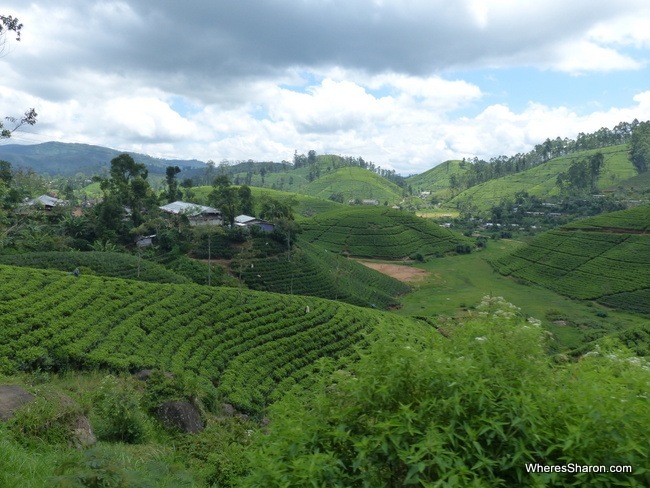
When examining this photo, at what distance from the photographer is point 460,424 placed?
3.85 m

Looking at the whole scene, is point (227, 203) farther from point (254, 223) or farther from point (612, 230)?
point (612, 230)

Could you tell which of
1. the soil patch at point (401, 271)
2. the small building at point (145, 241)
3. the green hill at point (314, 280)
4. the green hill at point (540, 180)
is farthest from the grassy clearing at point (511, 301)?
Answer: the green hill at point (540, 180)

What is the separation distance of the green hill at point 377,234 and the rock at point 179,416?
63.2 metres

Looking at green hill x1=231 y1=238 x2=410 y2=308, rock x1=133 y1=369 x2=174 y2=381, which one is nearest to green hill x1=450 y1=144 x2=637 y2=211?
green hill x1=231 y1=238 x2=410 y2=308

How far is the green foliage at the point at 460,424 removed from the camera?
3537mm

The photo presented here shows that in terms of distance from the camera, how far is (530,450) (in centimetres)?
366

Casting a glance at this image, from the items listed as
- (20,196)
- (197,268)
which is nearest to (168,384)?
(197,268)

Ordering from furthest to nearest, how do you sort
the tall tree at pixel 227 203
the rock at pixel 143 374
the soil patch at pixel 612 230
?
the soil patch at pixel 612 230 → the tall tree at pixel 227 203 → the rock at pixel 143 374

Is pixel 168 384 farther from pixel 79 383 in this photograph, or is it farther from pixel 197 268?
pixel 197 268

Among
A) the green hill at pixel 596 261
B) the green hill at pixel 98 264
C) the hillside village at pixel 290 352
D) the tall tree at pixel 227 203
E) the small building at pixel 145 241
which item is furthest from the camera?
the tall tree at pixel 227 203

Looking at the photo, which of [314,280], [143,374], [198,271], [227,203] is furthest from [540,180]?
[143,374]

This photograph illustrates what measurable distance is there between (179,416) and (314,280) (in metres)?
34.8

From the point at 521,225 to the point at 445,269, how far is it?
149 ft

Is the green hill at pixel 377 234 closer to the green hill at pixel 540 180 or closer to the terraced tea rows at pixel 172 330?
the green hill at pixel 540 180
